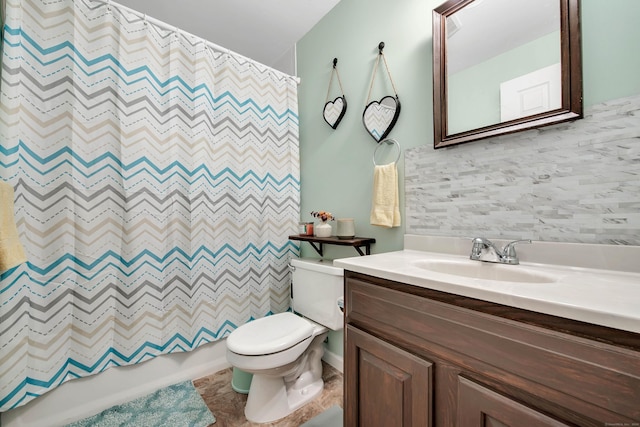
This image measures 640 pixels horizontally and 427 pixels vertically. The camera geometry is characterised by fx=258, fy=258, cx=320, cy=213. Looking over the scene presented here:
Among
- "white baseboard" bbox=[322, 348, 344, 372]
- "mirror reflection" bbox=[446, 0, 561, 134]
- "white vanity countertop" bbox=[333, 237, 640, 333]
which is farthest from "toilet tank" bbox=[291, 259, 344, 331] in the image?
"mirror reflection" bbox=[446, 0, 561, 134]

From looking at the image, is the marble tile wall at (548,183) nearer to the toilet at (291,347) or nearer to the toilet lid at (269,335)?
the toilet at (291,347)

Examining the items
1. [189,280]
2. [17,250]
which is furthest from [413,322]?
[17,250]

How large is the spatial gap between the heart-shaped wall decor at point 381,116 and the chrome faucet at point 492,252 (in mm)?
760

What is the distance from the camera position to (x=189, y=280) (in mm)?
1604

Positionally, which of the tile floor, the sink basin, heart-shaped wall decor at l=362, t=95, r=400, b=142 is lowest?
the tile floor

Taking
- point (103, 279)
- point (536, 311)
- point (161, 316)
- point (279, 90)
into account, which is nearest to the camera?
point (536, 311)

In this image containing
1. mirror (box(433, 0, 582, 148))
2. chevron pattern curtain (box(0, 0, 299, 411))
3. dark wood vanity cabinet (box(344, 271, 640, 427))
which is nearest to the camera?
dark wood vanity cabinet (box(344, 271, 640, 427))

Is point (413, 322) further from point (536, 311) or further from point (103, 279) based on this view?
point (103, 279)

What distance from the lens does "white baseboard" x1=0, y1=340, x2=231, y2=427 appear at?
122cm

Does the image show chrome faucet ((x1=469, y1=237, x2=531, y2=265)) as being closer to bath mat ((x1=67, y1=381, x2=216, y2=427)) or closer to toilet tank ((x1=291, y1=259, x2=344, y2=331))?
toilet tank ((x1=291, y1=259, x2=344, y2=331))

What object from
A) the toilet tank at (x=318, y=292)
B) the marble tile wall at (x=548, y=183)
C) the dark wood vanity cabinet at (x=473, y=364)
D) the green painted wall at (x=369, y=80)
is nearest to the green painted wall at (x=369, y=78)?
the green painted wall at (x=369, y=80)

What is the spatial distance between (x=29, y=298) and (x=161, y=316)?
1.86ft

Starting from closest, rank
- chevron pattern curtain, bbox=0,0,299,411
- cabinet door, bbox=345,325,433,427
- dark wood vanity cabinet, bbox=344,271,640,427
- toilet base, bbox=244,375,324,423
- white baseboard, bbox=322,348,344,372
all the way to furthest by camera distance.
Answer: dark wood vanity cabinet, bbox=344,271,640,427, cabinet door, bbox=345,325,433,427, chevron pattern curtain, bbox=0,0,299,411, toilet base, bbox=244,375,324,423, white baseboard, bbox=322,348,344,372

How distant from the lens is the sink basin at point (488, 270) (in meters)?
0.83
